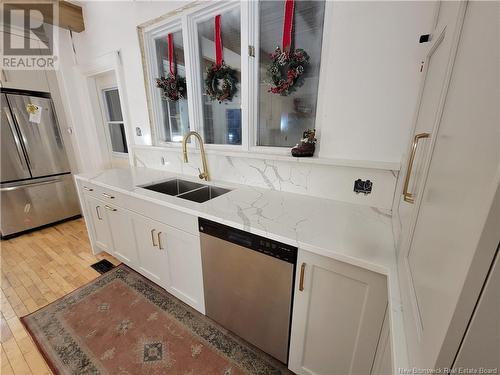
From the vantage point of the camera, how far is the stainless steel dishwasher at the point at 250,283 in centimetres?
106

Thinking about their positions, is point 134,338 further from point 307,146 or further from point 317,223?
point 307,146

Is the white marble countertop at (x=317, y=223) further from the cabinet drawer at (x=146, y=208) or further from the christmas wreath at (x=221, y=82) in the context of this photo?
the christmas wreath at (x=221, y=82)

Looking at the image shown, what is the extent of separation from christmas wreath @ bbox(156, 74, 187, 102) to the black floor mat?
71.6 inches

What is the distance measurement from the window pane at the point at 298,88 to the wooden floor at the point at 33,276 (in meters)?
2.12

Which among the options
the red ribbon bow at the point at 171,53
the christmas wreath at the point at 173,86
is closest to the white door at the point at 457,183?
the christmas wreath at the point at 173,86

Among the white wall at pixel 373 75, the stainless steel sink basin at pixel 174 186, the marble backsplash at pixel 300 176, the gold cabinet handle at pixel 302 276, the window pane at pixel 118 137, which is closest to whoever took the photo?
the gold cabinet handle at pixel 302 276

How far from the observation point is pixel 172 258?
1559 mm

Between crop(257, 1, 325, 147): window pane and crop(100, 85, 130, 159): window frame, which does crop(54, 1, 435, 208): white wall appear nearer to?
crop(257, 1, 325, 147): window pane

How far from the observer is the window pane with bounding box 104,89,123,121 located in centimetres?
277

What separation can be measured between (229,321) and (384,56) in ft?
5.91

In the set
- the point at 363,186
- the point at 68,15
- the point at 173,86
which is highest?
the point at 68,15

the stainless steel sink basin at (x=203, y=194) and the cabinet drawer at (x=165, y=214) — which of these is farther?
the stainless steel sink basin at (x=203, y=194)

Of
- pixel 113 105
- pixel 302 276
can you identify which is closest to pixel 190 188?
pixel 302 276

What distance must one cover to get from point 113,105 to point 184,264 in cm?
252
